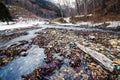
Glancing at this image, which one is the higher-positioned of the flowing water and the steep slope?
the steep slope

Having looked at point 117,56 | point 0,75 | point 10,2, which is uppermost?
point 10,2

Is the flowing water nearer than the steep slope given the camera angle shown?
Yes

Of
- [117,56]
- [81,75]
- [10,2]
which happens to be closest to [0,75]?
[81,75]

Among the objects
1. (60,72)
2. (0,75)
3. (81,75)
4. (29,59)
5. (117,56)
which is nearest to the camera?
(81,75)

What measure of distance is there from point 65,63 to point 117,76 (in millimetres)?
4289

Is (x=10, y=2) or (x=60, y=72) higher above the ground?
(x=10, y=2)

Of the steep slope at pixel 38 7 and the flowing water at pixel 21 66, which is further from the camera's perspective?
the steep slope at pixel 38 7

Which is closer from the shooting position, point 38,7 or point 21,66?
point 21,66

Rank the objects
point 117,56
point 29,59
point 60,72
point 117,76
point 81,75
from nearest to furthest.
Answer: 1. point 117,76
2. point 81,75
3. point 60,72
4. point 117,56
5. point 29,59

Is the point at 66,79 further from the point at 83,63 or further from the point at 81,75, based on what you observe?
the point at 83,63

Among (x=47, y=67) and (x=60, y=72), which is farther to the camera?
(x=47, y=67)

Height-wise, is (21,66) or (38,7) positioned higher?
(38,7)

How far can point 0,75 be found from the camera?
12.2m

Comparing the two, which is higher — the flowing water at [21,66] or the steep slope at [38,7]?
the steep slope at [38,7]
